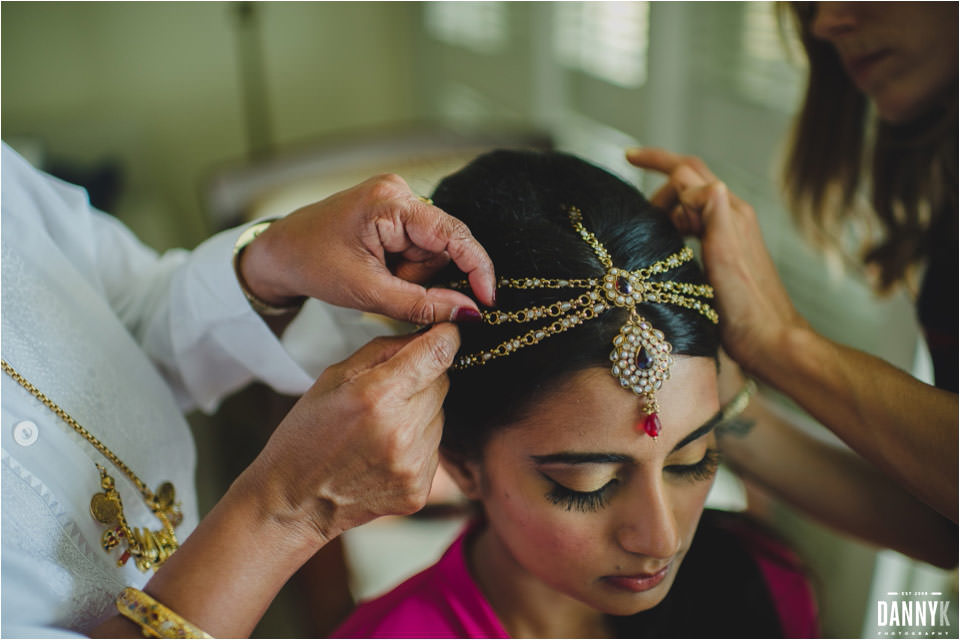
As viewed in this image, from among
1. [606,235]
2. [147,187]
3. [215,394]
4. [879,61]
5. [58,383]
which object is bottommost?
[147,187]

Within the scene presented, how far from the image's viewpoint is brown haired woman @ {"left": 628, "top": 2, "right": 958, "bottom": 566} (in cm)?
85

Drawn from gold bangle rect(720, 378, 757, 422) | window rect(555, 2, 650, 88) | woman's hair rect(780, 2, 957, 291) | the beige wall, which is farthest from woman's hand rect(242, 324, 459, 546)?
the beige wall

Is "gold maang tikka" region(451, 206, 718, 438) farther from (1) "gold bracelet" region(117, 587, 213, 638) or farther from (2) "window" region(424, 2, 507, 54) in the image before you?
(2) "window" region(424, 2, 507, 54)

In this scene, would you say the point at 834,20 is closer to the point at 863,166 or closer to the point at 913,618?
the point at 863,166

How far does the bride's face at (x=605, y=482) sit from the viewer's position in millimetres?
768

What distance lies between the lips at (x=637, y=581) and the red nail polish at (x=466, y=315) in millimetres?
333

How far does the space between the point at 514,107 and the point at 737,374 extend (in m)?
1.92

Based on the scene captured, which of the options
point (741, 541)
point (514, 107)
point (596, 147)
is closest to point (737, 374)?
point (741, 541)

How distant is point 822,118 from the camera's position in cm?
125

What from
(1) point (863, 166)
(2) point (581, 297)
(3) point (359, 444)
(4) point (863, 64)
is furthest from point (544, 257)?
(1) point (863, 166)

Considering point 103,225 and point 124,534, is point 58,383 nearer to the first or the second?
point 124,534

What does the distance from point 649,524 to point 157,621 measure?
47 cm

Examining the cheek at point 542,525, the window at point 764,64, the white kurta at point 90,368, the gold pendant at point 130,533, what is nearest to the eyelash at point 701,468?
the cheek at point 542,525

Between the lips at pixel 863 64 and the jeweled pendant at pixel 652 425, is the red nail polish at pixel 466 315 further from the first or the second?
the lips at pixel 863 64
